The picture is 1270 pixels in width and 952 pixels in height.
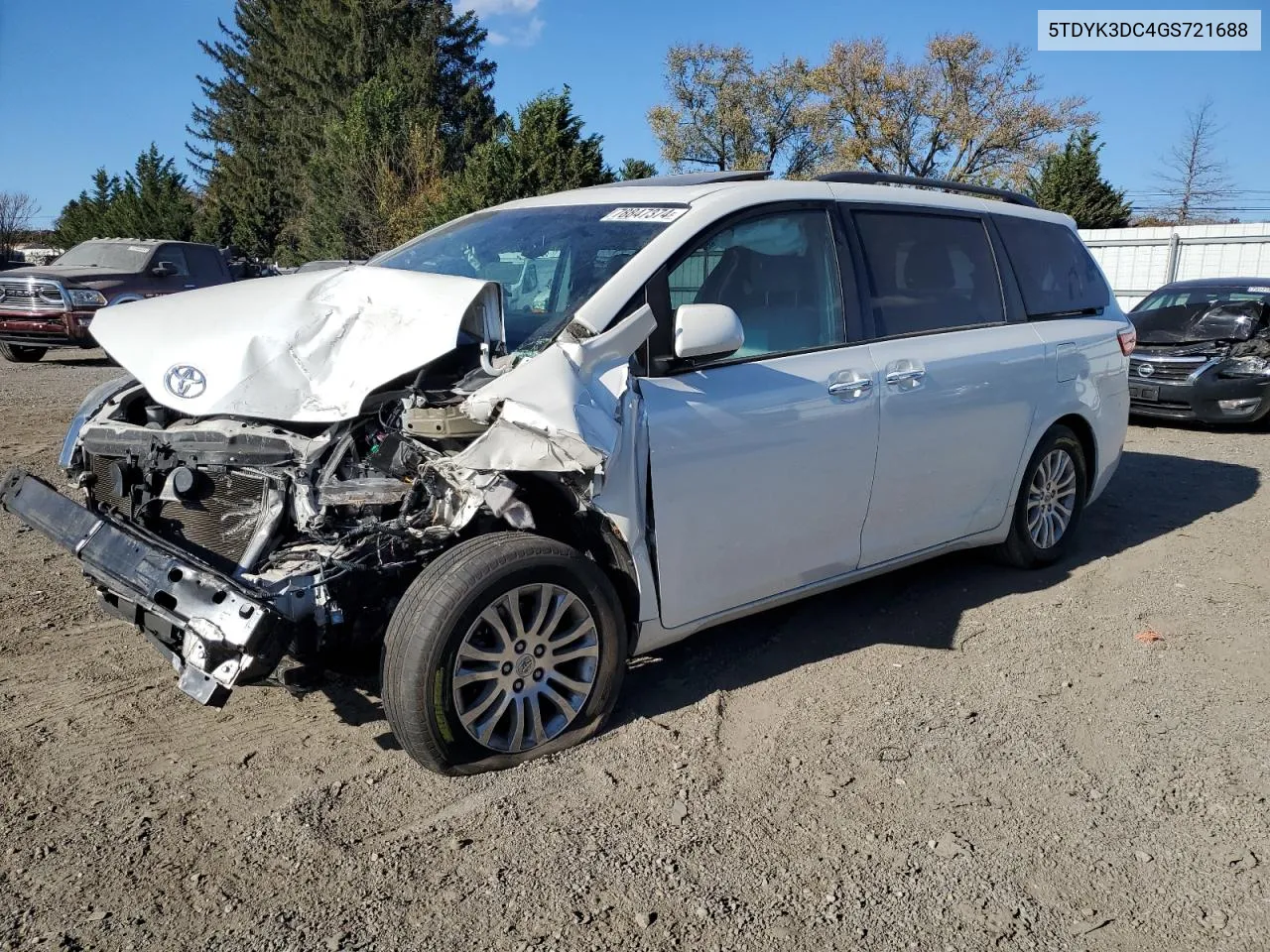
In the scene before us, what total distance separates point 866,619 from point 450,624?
2.47 m

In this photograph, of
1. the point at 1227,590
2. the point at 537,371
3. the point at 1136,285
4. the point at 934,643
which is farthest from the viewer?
the point at 1136,285

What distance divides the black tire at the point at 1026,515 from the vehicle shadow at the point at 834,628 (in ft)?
0.36

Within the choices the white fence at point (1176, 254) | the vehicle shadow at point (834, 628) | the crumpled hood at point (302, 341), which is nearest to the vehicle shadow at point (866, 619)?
the vehicle shadow at point (834, 628)

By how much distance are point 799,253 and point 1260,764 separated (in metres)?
2.53

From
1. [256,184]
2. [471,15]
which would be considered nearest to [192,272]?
[256,184]

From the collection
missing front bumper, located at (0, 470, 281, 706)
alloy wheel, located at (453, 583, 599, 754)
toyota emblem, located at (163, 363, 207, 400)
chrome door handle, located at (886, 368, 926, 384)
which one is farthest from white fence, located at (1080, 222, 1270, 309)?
missing front bumper, located at (0, 470, 281, 706)

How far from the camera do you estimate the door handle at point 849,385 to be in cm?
416

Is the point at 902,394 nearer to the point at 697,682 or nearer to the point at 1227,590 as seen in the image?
the point at 697,682

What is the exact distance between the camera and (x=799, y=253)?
4348 mm

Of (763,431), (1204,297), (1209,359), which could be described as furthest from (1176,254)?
(763,431)

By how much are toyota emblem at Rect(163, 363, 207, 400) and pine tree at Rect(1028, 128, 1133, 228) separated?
30.0m

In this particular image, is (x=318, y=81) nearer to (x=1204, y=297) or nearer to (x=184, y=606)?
(x=1204, y=297)

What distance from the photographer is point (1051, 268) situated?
18.7 ft

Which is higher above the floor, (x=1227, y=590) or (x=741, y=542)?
(x=741, y=542)
